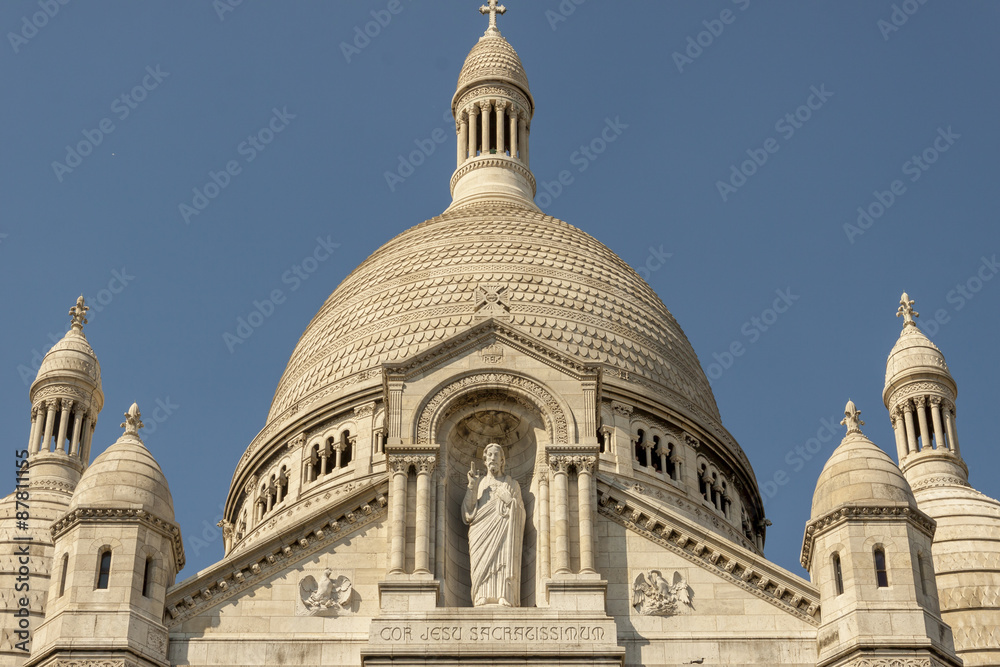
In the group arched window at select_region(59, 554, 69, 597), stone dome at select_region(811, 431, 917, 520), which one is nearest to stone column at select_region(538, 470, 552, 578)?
stone dome at select_region(811, 431, 917, 520)

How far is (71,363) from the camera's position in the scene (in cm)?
5444

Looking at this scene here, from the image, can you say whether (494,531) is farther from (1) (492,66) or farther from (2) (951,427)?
(1) (492,66)

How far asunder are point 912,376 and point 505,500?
1883 cm

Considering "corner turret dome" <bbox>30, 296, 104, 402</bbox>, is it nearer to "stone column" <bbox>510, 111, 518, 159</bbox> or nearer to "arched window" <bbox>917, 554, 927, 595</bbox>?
"stone column" <bbox>510, 111, 518, 159</bbox>

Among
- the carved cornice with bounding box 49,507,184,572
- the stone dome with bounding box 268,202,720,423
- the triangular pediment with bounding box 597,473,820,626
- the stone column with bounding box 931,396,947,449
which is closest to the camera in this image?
the carved cornice with bounding box 49,507,184,572

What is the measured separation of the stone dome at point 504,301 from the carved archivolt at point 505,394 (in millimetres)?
14679

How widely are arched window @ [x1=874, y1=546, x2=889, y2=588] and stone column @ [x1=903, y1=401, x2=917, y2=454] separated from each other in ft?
54.3

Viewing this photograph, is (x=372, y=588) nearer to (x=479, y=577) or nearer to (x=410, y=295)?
(x=479, y=577)

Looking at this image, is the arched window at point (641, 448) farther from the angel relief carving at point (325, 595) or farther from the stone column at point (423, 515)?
the angel relief carving at point (325, 595)

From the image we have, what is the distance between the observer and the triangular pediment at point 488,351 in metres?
41.8

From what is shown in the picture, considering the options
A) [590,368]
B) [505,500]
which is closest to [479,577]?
[505,500]

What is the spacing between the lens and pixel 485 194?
70438mm

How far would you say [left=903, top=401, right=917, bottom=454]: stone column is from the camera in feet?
180

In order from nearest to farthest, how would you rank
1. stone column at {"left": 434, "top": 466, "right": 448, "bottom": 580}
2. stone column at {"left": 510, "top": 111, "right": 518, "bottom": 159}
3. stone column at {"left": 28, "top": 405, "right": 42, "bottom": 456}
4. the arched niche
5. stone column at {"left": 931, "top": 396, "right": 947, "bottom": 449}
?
stone column at {"left": 434, "top": 466, "right": 448, "bottom": 580} → the arched niche → stone column at {"left": 28, "top": 405, "right": 42, "bottom": 456} → stone column at {"left": 931, "top": 396, "right": 947, "bottom": 449} → stone column at {"left": 510, "top": 111, "right": 518, "bottom": 159}
